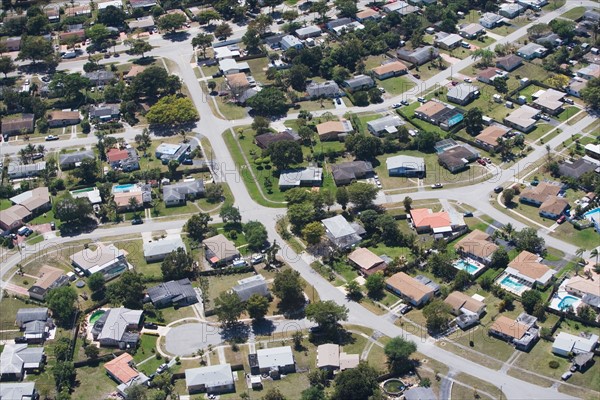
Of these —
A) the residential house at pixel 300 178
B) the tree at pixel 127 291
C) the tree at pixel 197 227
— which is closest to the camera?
the tree at pixel 127 291

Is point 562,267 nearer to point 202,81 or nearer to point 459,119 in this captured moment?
point 459,119

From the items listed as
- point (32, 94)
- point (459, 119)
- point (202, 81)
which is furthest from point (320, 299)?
point (32, 94)

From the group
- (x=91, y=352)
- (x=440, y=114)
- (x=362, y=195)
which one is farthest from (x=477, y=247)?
(x=91, y=352)

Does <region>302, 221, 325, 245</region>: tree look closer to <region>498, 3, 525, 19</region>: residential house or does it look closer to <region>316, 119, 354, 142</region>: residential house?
<region>316, 119, 354, 142</region>: residential house

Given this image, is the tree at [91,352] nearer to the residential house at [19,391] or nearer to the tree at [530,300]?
→ the residential house at [19,391]

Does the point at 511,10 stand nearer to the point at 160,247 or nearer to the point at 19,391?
the point at 160,247

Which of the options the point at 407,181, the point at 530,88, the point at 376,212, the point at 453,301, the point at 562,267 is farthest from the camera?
the point at 530,88

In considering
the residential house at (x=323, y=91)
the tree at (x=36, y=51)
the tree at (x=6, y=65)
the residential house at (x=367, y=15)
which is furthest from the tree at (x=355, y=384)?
the tree at (x=6, y=65)
